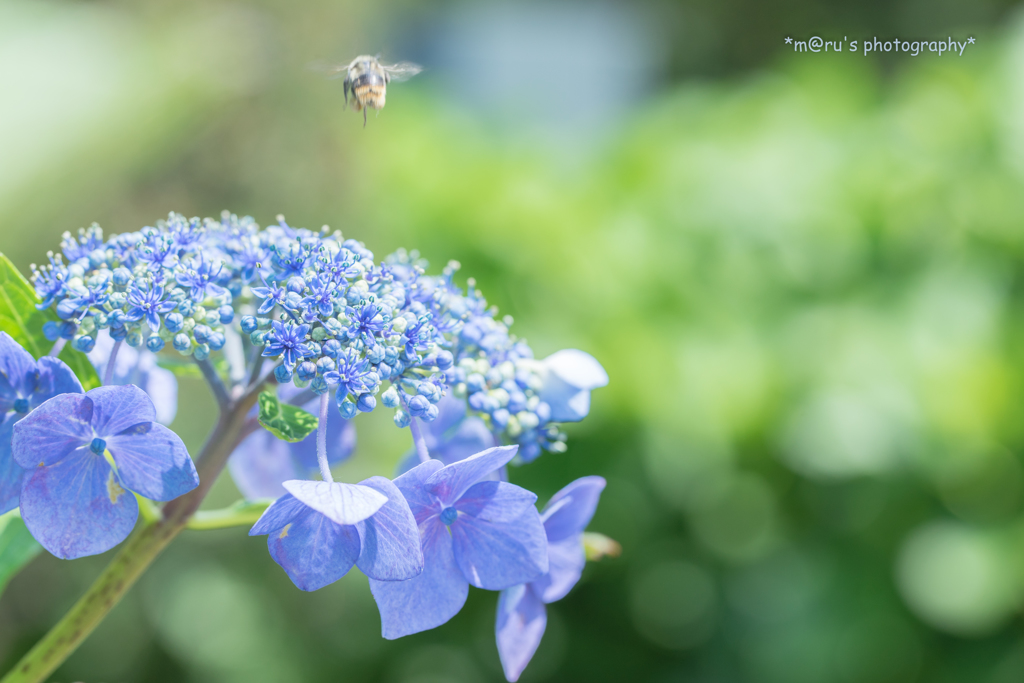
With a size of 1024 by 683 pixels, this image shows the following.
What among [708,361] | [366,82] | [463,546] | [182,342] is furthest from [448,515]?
[708,361]

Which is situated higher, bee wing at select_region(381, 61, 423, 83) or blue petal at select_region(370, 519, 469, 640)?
bee wing at select_region(381, 61, 423, 83)

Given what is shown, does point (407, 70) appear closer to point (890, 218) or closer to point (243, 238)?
point (243, 238)

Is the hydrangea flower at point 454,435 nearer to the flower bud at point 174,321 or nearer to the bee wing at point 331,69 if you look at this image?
the flower bud at point 174,321

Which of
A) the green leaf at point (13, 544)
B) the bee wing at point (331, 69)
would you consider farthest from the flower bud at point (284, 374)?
the bee wing at point (331, 69)

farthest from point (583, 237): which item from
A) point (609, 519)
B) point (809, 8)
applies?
point (809, 8)

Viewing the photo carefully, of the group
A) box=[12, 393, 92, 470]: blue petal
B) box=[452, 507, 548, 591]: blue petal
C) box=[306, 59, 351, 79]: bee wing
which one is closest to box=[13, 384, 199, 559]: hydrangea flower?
box=[12, 393, 92, 470]: blue petal

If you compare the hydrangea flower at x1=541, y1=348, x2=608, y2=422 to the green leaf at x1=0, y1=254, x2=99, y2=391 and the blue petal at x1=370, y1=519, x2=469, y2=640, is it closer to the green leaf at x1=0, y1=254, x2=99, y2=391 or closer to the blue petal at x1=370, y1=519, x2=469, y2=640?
the blue petal at x1=370, y1=519, x2=469, y2=640
